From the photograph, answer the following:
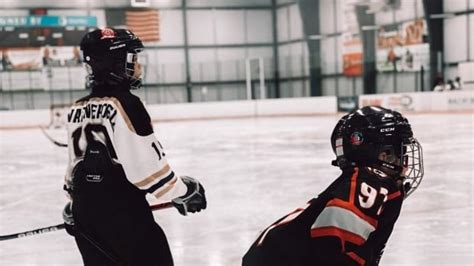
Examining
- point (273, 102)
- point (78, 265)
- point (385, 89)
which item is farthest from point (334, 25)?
point (78, 265)

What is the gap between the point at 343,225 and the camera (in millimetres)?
1318

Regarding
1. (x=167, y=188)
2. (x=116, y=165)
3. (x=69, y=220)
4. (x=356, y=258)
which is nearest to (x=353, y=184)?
(x=356, y=258)

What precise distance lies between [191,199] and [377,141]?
0.68 metres

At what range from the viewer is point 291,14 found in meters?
28.2

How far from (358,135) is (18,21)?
21873 millimetres

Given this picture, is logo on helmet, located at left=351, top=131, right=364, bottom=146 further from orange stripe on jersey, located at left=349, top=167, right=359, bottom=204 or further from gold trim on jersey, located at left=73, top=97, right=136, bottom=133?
gold trim on jersey, located at left=73, top=97, right=136, bottom=133

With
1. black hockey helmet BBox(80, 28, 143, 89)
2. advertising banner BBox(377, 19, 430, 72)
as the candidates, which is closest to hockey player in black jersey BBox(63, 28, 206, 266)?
black hockey helmet BBox(80, 28, 143, 89)

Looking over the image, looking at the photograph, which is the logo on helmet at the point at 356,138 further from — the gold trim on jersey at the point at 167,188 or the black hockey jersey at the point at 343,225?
the gold trim on jersey at the point at 167,188

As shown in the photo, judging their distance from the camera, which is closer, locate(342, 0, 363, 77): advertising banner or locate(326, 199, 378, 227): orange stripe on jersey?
locate(326, 199, 378, 227): orange stripe on jersey

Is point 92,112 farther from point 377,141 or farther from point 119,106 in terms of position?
point 377,141

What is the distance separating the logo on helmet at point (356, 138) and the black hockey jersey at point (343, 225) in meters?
0.06

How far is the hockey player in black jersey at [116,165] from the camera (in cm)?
171

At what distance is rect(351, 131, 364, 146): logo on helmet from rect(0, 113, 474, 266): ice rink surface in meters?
1.85

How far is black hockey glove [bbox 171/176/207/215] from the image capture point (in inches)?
73.9
